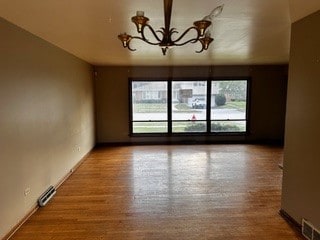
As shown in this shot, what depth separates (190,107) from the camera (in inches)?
303

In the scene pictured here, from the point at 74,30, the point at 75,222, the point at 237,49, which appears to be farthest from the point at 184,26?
the point at 75,222

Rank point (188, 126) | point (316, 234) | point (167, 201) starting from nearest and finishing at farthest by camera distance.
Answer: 1. point (316, 234)
2. point (167, 201)
3. point (188, 126)

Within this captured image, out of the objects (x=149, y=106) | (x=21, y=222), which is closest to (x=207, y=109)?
(x=149, y=106)

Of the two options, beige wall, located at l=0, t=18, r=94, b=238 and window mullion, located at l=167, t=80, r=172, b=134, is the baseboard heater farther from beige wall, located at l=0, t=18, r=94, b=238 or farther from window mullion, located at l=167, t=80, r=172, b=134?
window mullion, located at l=167, t=80, r=172, b=134

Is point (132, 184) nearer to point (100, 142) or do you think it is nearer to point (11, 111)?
point (11, 111)

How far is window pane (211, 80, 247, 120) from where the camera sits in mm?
7641

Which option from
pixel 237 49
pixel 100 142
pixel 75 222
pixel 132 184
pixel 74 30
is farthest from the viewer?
pixel 100 142

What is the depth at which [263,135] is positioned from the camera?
7.73 meters

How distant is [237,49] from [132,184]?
3091 millimetres

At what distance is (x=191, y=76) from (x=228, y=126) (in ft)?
6.17

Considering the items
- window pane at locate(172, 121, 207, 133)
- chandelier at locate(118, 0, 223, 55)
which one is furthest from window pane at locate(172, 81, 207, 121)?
chandelier at locate(118, 0, 223, 55)

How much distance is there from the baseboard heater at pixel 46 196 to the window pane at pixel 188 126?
14.5ft

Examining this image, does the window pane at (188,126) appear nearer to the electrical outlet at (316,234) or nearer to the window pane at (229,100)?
the window pane at (229,100)

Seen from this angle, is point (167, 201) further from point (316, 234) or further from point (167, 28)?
point (167, 28)
